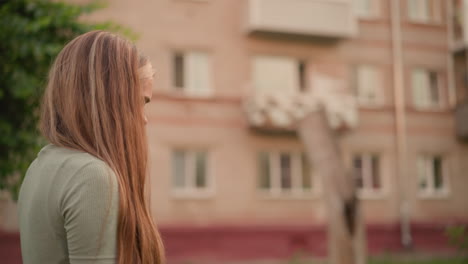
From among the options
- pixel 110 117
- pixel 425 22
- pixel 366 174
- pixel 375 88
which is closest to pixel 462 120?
pixel 375 88

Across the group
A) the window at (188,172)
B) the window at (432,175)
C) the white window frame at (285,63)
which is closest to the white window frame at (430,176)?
the window at (432,175)

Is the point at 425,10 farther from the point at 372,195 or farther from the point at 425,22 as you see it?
the point at 372,195

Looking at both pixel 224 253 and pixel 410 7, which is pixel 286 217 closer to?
pixel 224 253

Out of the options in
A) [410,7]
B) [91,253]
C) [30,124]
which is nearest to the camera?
[91,253]

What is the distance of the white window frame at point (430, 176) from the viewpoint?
715 inches

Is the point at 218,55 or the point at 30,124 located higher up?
the point at 218,55

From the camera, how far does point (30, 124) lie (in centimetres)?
706

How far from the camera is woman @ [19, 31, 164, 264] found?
49.4 inches

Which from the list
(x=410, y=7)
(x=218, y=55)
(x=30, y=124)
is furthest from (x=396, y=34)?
(x=30, y=124)

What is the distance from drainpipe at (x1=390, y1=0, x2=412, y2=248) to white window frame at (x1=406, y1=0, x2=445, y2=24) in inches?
39.5

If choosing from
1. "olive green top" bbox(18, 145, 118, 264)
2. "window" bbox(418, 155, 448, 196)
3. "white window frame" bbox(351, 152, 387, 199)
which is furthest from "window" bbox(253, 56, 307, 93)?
"olive green top" bbox(18, 145, 118, 264)

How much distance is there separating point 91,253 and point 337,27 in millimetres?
16315

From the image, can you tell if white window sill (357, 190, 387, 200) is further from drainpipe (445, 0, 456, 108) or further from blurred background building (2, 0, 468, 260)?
drainpipe (445, 0, 456, 108)

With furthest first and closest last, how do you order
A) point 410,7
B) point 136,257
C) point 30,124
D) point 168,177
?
point 410,7 < point 168,177 < point 30,124 < point 136,257
